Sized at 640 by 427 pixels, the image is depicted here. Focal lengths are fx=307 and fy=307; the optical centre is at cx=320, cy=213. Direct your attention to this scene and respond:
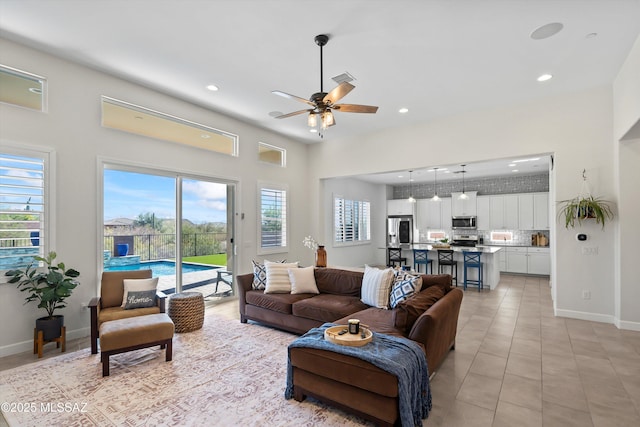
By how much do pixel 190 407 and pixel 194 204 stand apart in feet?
11.5

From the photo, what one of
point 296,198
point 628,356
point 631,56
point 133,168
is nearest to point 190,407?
point 133,168

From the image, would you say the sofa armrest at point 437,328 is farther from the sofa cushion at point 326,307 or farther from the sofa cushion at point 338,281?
the sofa cushion at point 338,281

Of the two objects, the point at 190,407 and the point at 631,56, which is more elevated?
the point at 631,56

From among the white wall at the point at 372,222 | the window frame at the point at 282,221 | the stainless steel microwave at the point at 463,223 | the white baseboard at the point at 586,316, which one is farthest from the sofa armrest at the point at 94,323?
the stainless steel microwave at the point at 463,223

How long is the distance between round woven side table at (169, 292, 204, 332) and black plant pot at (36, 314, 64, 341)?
1148 millimetres

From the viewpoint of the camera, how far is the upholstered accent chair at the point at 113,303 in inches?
134

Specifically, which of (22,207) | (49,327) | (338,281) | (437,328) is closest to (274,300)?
(338,281)

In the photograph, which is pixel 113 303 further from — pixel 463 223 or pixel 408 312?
pixel 463 223

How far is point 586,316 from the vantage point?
15.0ft

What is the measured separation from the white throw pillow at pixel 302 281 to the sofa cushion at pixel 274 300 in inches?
3.3

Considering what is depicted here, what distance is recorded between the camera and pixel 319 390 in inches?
94.0

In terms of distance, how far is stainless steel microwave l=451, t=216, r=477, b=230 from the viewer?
9398mm

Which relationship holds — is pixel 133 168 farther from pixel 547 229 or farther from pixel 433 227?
pixel 547 229

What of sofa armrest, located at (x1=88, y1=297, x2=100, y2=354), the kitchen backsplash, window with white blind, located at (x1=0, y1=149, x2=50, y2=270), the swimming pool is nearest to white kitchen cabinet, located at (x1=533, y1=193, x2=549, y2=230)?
the kitchen backsplash
